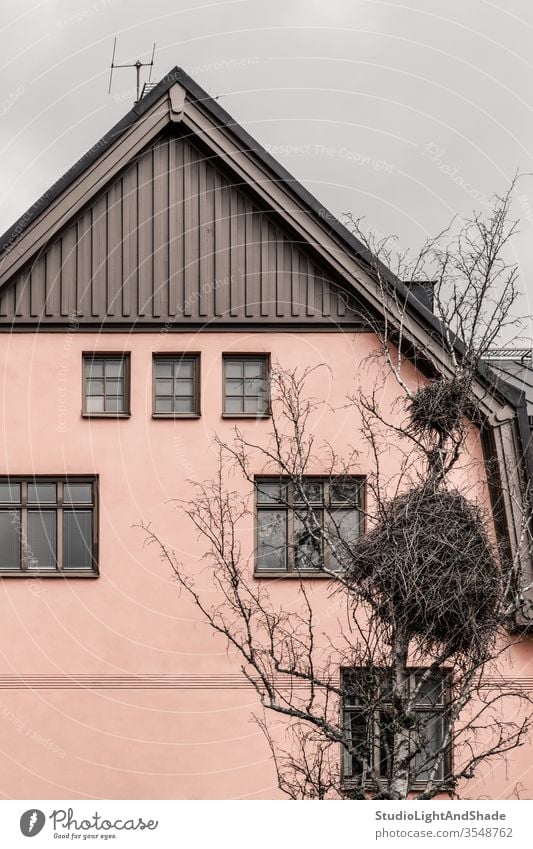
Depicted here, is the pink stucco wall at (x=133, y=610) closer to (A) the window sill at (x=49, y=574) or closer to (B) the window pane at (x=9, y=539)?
(A) the window sill at (x=49, y=574)

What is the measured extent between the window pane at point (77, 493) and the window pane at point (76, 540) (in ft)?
0.52

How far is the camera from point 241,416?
18047mm

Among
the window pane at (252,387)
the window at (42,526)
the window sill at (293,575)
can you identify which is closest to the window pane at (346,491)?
the window sill at (293,575)

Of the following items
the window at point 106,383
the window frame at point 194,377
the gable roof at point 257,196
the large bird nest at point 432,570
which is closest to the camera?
the large bird nest at point 432,570

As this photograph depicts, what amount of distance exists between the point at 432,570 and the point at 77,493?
673 cm

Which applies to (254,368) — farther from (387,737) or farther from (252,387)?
(387,737)

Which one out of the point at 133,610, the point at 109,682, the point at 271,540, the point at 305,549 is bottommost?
the point at 109,682

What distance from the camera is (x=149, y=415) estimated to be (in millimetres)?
18094

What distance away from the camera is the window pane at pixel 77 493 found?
17.9 metres

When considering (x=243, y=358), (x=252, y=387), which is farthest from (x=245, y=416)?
(x=243, y=358)

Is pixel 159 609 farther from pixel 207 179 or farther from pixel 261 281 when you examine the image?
pixel 207 179

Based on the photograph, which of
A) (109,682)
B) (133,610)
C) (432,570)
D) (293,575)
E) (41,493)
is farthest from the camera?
(41,493)

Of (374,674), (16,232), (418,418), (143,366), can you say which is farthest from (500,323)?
(16,232)

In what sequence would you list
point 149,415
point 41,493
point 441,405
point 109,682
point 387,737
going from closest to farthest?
point 387,737, point 441,405, point 109,682, point 41,493, point 149,415
